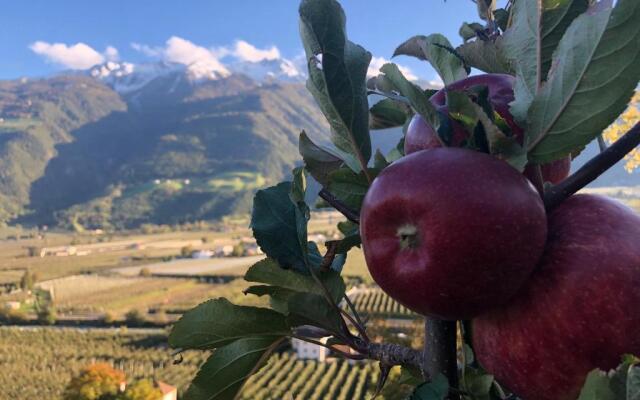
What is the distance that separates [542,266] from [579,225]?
0.21 ft

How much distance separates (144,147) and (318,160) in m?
134

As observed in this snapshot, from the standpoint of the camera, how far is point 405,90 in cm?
62

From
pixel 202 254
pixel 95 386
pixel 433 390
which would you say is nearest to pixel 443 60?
pixel 433 390

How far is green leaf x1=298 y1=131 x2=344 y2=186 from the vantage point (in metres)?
0.86

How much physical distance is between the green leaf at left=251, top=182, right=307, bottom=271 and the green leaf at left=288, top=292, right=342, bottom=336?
2.4 inches

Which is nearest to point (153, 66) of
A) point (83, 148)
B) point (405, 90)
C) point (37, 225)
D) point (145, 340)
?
point (83, 148)

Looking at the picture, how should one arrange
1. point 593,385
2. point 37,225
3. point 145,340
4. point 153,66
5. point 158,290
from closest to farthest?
point 593,385 < point 145,340 < point 158,290 < point 37,225 < point 153,66

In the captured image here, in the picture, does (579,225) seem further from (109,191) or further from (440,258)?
(109,191)

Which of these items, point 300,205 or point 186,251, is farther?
point 186,251

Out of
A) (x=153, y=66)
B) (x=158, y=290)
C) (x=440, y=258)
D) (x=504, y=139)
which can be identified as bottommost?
(x=158, y=290)

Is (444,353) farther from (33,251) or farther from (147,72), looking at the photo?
(147,72)

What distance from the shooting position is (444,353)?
68 centimetres

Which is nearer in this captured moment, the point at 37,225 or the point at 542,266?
the point at 542,266

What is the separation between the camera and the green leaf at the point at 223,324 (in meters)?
0.77
